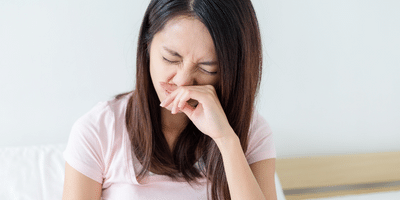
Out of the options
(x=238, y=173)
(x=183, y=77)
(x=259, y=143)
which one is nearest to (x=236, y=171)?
(x=238, y=173)

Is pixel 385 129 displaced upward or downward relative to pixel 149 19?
downward

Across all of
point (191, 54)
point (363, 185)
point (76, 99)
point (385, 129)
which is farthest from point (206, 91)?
point (385, 129)

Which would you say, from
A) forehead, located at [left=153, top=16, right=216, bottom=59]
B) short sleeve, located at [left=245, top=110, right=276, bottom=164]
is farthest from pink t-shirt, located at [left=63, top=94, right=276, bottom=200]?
forehead, located at [left=153, top=16, right=216, bottom=59]

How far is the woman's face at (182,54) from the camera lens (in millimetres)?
678

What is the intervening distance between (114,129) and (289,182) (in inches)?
34.9

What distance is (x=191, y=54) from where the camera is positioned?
69 centimetres

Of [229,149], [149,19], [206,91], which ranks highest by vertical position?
[149,19]

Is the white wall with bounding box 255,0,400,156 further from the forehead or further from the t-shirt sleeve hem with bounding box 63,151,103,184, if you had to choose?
the t-shirt sleeve hem with bounding box 63,151,103,184

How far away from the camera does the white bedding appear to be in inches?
40.6

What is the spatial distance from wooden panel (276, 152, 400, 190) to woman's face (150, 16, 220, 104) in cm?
87

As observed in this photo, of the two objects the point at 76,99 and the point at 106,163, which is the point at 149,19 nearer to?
the point at 106,163

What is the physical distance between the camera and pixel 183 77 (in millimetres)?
722

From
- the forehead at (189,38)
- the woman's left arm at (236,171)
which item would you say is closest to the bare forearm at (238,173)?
the woman's left arm at (236,171)

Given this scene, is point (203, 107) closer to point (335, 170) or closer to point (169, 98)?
point (169, 98)
